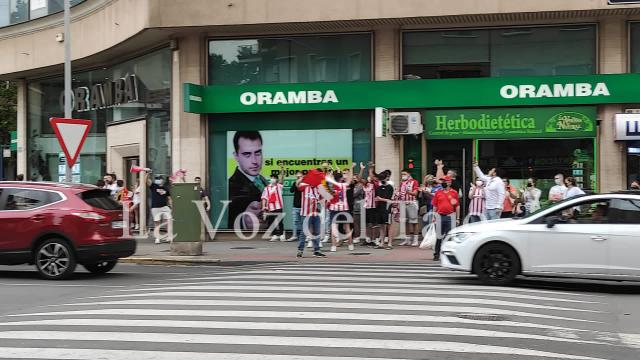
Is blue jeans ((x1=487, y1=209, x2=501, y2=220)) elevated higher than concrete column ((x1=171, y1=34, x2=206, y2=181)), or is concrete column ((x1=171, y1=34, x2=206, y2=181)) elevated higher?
concrete column ((x1=171, y1=34, x2=206, y2=181))

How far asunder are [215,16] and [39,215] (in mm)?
8797

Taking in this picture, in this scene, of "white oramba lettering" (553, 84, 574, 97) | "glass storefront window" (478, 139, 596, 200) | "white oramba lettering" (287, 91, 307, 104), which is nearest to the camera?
"white oramba lettering" (553, 84, 574, 97)

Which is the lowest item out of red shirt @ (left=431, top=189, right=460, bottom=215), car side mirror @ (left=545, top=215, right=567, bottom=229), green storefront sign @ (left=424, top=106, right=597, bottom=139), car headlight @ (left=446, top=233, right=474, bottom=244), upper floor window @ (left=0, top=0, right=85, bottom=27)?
car headlight @ (left=446, top=233, right=474, bottom=244)

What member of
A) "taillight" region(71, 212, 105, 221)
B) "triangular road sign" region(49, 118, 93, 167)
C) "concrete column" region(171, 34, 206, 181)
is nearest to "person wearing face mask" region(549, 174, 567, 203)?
"concrete column" region(171, 34, 206, 181)

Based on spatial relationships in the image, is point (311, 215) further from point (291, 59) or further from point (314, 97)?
point (291, 59)

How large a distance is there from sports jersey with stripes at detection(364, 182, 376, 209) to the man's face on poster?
3939mm

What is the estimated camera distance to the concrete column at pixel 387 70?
1917 centimetres

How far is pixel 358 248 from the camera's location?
17.5 metres

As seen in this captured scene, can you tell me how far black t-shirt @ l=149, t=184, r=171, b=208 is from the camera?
18984mm

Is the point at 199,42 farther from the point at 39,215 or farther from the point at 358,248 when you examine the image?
the point at 39,215

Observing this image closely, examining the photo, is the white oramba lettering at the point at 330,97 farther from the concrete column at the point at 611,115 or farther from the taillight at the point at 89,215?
the taillight at the point at 89,215

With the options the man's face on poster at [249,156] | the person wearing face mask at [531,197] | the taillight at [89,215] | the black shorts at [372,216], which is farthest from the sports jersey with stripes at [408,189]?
the taillight at [89,215]

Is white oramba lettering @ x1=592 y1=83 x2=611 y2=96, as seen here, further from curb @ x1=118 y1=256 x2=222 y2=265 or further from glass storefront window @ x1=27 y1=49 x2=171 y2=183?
glass storefront window @ x1=27 y1=49 x2=171 y2=183

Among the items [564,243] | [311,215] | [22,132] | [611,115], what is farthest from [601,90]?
[22,132]
